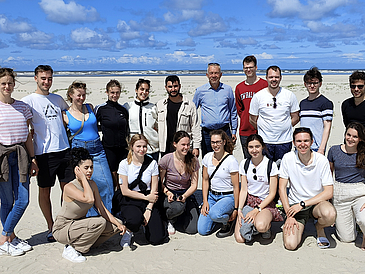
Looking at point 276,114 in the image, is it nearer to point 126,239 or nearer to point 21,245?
point 126,239

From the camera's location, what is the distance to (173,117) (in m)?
5.58

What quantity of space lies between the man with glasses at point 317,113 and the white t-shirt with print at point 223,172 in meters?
1.34

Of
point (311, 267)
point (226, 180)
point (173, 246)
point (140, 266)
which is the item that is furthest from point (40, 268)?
point (311, 267)

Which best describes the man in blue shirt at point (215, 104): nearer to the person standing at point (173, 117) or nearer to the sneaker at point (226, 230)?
the person standing at point (173, 117)

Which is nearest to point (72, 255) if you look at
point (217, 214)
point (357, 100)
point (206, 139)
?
point (217, 214)

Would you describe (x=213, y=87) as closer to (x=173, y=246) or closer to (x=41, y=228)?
(x=173, y=246)

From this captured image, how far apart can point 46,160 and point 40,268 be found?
55.5 inches

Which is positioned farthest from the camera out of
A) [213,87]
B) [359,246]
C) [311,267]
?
[213,87]

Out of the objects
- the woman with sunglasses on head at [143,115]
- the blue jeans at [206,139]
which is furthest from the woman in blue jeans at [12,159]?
the blue jeans at [206,139]

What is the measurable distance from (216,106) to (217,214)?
1996 millimetres

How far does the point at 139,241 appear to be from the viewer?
4887 mm

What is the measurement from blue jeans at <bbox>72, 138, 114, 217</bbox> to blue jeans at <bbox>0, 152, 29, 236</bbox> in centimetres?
93

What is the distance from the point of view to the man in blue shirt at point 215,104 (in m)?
5.94

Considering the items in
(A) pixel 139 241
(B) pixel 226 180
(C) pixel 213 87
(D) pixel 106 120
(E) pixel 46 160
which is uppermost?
(C) pixel 213 87
